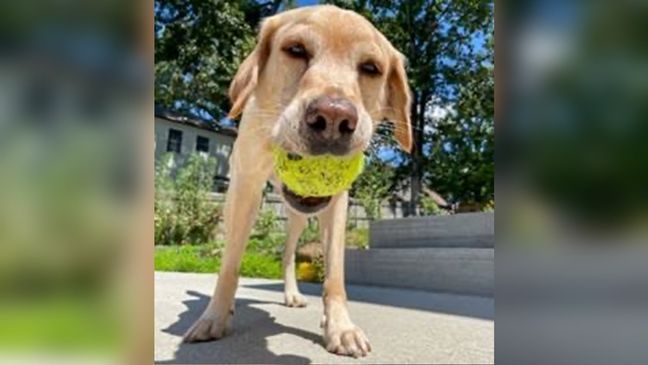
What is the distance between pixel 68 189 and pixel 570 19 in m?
0.37

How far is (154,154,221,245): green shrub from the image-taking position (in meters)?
4.83

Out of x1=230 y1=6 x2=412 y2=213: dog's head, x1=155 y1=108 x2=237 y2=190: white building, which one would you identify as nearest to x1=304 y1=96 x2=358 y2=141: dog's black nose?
x1=230 y1=6 x2=412 y2=213: dog's head

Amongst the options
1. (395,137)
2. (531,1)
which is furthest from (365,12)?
(531,1)

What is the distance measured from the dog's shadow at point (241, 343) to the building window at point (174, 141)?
277 cm

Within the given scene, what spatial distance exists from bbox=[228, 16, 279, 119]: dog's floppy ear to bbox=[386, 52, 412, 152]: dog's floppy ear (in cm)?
31

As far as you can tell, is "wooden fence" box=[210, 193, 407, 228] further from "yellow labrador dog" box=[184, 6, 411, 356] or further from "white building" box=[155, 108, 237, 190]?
"yellow labrador dog" box=[184, 6, 411, 356]

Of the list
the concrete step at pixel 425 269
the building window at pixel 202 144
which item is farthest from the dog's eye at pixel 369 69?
the building window at pixel 202 144

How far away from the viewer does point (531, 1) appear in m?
0.41

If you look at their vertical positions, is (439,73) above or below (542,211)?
above

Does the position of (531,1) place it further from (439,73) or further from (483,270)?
(483,270)

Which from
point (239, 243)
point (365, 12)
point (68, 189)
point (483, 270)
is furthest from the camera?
point (483, 270)

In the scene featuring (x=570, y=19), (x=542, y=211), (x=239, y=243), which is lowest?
(x=239, y=243)

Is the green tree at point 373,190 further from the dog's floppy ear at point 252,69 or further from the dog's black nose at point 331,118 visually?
the dog's black nose at point 331,118

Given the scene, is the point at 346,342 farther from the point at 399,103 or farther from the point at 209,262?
the point at 209,262
